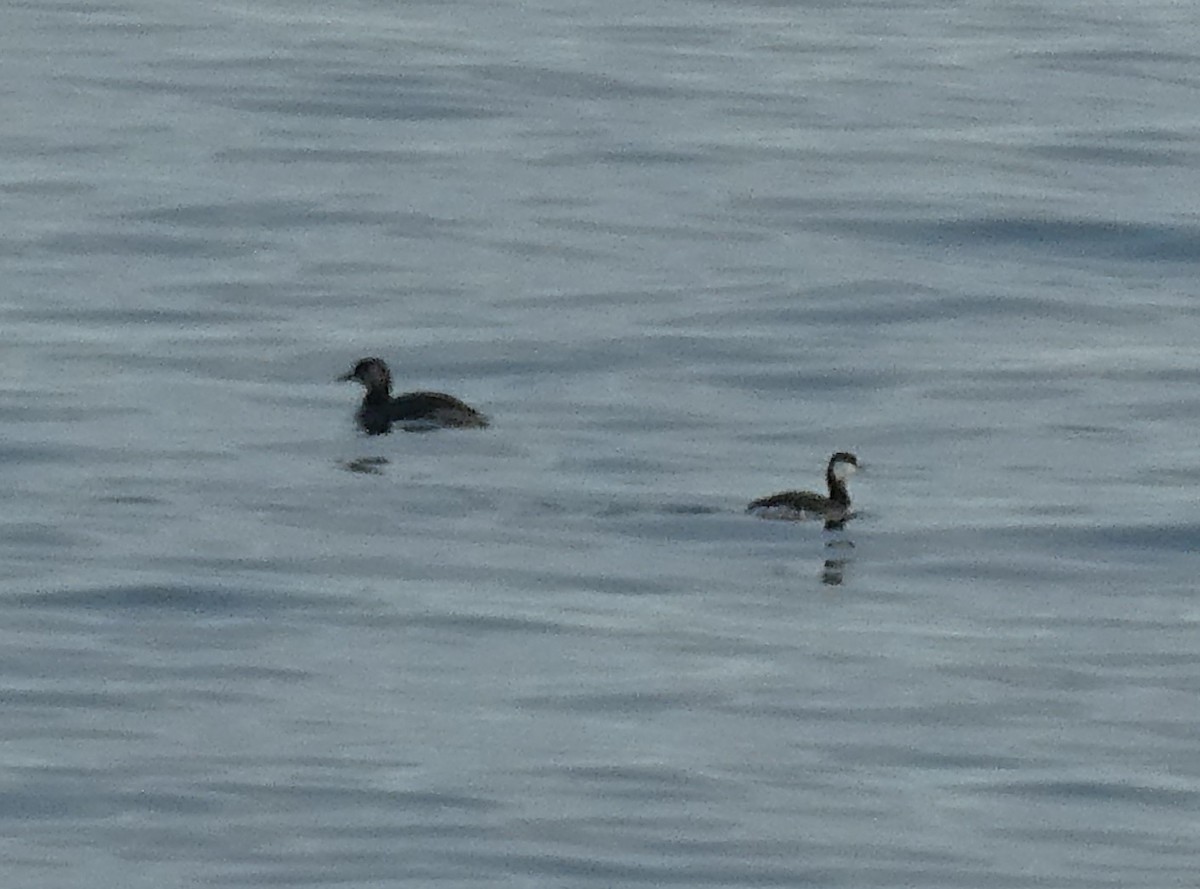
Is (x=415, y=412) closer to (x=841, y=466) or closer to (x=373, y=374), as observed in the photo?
(x=373, y=374)

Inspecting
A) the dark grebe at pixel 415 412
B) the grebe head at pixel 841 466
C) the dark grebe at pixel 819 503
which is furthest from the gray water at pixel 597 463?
the grebe head at pixel 841 466

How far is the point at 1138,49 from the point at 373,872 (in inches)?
1140

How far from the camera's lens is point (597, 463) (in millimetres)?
23953

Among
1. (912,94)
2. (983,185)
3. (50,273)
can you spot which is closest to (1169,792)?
(50,273)

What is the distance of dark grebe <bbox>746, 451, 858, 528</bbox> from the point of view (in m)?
22.1

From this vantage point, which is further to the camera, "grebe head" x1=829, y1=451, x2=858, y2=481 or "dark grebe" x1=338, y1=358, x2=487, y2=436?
"dark grebe" x1=338, y1=358, x2=487, y2=436

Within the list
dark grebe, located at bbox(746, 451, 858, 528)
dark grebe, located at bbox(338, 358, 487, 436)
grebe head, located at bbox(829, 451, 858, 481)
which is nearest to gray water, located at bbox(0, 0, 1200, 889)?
dark grebe, located at bbox(746, 451, 858, 528)

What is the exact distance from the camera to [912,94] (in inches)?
1592

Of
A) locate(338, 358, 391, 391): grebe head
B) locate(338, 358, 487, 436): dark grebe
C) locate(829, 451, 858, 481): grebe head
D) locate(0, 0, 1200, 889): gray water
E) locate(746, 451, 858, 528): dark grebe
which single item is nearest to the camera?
locate(0, 0, 1200, 889): gray water

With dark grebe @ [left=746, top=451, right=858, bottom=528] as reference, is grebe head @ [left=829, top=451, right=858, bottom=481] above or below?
above

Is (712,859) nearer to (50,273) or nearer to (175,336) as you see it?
(175,336)

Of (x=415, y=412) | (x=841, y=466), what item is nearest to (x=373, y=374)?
(x=415, y=412)

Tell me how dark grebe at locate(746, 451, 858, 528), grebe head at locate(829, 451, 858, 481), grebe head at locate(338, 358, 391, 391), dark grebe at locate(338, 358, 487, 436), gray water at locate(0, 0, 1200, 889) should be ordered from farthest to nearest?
1. grebe head at locate(338, 358, 391, 391)
2. dark grebe at locate(338, 358, 487, 436)
3. grebe head at locate(829, 451, 858, 481)
4. dark grebe at locate(746, 451, 858, 528)
5. gray water at locate(0, 0, 1200, 889)

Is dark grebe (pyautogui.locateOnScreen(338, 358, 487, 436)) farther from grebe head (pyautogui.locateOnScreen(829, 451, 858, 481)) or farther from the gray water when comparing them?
grebe head (pyautogui.locateOnScreen(829, 451, 858, 481))
